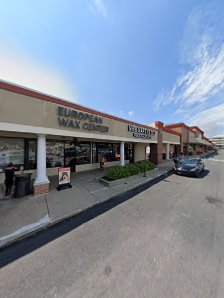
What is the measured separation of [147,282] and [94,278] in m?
0.97

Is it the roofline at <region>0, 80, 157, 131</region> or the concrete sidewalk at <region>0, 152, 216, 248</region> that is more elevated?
the roofline at <region>0, 80, 157, 131</region>

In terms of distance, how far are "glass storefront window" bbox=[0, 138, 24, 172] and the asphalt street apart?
22.8ft

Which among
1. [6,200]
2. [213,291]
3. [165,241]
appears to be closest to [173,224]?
[165,241]

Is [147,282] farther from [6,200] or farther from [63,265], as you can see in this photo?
[6,200]

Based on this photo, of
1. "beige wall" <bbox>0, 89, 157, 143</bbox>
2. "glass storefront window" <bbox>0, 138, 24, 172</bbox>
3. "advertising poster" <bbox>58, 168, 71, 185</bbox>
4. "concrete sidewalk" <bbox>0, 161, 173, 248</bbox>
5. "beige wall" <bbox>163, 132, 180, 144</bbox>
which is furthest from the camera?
"beige wall" <bbox>163, 132, 180, 144</bbox>

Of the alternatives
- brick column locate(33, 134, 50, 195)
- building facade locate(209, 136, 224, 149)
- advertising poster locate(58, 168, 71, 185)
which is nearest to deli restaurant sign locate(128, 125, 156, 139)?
advertising poster locate(58, 168, 71, 185)

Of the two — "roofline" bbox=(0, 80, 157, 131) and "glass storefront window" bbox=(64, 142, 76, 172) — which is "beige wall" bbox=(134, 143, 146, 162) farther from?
"roofline" bbox=(0, 80, 157, 131)

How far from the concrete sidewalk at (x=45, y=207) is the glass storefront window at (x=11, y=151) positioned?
127 inches

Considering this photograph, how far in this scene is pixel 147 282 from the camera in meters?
2.40

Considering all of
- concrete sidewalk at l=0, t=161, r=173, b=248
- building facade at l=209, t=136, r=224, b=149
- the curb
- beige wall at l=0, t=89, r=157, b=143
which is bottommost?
the curb

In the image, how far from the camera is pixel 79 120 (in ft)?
26.2

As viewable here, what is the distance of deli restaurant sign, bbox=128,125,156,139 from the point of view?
1225 cm

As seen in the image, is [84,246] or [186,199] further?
[186,199]

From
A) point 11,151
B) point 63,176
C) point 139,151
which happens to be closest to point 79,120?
point 63,176
